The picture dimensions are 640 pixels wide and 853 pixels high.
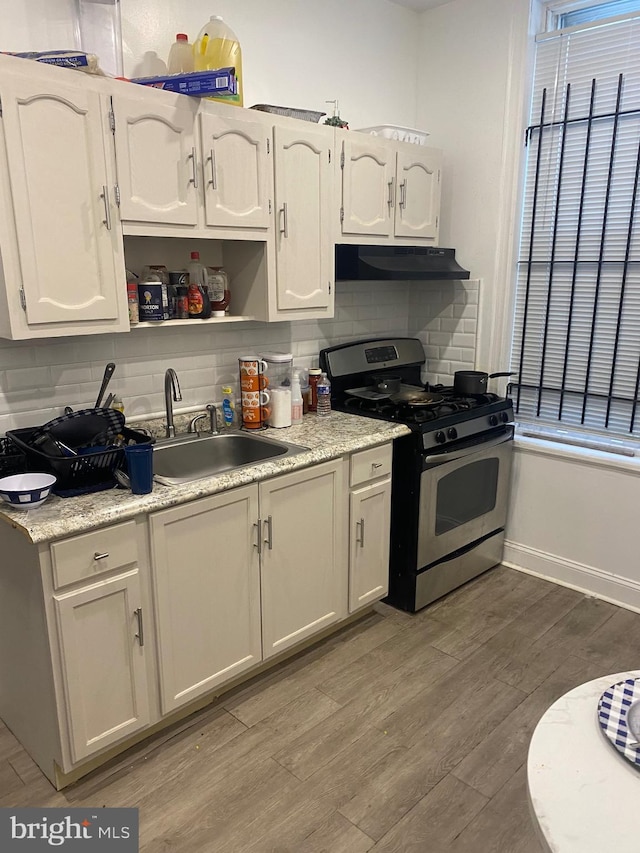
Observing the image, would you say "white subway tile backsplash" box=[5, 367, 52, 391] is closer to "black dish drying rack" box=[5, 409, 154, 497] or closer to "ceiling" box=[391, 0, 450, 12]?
"black dish drying rack" box=[5, 409, 154, 497]

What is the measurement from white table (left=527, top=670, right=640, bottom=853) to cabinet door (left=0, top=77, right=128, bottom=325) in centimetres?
176

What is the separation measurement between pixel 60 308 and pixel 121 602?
3.09ft

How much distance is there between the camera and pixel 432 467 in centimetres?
284

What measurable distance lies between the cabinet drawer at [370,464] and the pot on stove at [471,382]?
0.77 metres

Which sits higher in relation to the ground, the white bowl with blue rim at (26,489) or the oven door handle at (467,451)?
the white bowl with blue rim at (26,489)

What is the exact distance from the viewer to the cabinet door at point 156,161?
2.02m

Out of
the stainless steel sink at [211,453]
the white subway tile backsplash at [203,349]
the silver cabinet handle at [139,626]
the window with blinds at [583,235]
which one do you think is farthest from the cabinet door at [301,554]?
the window with blinds at [583,235]

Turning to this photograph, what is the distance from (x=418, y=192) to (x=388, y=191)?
247mm

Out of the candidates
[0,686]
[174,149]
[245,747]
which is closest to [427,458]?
[245,747]

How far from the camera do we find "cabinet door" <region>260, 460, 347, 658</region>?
2338 millimetres

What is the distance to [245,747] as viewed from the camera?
215 cm

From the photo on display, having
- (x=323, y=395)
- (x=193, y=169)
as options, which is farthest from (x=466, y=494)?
(x=193, y=169)

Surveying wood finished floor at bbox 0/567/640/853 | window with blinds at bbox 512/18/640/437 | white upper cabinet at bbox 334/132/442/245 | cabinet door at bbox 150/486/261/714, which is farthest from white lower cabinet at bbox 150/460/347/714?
window with blinds at bbox 512/18/640/437

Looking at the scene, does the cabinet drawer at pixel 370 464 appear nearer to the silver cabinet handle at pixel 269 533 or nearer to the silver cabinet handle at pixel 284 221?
the silver cabinet handle at pixel 269 533
